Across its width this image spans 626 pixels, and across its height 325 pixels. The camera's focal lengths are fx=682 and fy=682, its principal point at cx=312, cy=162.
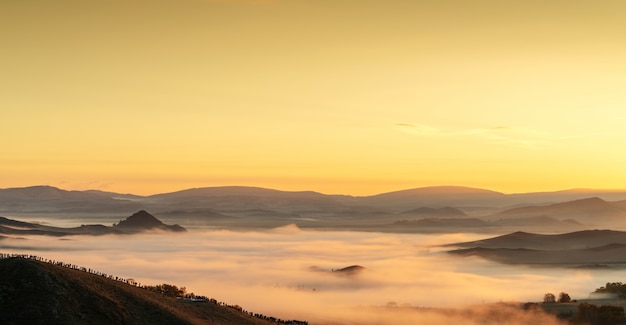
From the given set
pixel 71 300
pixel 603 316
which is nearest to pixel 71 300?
pixel 71 300

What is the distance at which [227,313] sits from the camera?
11762 cm

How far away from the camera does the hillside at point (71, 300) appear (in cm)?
8606

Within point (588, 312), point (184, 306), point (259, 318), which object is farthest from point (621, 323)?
point (184, 306)

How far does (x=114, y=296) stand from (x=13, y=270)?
46.9 feet

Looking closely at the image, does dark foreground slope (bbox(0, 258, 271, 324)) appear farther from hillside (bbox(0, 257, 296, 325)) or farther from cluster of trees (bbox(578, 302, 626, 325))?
cluster of trees (bbox(578, 302, 626, 325))

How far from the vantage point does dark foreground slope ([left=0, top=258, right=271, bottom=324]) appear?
86.1 metres

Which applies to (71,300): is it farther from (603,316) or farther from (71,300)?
(603,316)

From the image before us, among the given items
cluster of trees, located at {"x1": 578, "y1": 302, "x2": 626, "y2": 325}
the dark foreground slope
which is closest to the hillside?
the dark foreground slope

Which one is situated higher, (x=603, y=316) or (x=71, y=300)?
(x=71, y=300)

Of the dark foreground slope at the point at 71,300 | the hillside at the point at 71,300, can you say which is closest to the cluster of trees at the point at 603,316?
the hillside at the point at 71,300

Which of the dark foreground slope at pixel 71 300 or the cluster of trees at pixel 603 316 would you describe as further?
the cluster of trees at pixel 603 316

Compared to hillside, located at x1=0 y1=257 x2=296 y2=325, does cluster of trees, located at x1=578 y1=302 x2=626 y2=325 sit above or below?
below

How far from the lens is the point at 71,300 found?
91.6m

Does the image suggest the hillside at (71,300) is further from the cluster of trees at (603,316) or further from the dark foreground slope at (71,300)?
the cluster of trees at (603,316)
